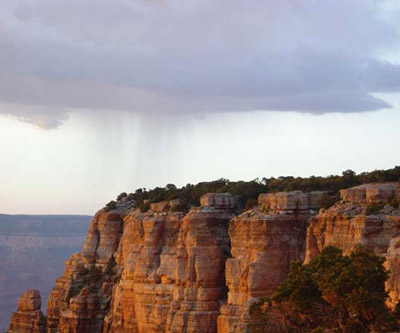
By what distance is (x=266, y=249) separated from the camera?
64.1 meters

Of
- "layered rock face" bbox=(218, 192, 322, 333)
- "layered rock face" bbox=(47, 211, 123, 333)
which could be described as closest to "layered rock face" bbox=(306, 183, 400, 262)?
"layered rock face" bbox=(218, 192, 322, 333)

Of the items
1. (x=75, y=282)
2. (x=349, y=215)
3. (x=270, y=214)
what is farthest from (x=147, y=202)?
(x=349, y=215)

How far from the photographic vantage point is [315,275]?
4662 cm

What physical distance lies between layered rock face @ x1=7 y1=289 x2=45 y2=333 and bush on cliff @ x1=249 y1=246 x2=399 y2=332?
41037mm

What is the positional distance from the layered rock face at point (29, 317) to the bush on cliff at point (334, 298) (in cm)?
4104

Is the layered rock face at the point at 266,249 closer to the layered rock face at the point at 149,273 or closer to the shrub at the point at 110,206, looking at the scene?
the layered rock face at the point at 149,273

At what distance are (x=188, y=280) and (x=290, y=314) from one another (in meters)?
21.4

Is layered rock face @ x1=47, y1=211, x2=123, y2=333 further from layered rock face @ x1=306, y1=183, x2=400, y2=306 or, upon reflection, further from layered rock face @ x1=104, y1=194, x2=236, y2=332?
layered rock face @ x1=306, y1=183, x2=400, y2=306

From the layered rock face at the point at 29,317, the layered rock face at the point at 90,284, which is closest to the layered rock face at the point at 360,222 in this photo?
the layered rock face at the point at 90,284

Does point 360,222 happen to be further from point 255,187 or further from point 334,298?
point 255,187

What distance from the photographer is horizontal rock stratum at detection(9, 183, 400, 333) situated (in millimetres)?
58906

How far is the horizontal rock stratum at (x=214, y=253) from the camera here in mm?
58906

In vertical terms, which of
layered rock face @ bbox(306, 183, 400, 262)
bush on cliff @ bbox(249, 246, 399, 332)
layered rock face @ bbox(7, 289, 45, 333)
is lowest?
layered rock face @ bbox(7, 289, 45, 333)

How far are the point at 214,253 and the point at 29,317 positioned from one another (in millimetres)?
25592
